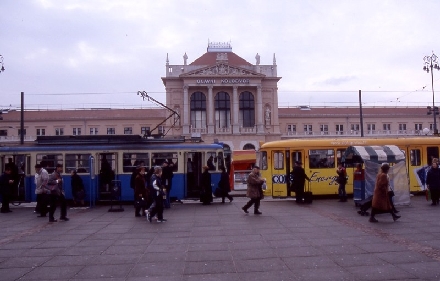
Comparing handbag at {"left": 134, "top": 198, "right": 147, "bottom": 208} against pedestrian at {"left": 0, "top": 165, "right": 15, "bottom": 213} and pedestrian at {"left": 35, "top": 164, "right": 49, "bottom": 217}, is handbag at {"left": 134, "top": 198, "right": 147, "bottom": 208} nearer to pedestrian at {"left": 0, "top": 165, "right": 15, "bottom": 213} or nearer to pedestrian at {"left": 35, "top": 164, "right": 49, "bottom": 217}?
pedestrian at {"left": 35, "top": 164, "right": 49, "bottom": 217}

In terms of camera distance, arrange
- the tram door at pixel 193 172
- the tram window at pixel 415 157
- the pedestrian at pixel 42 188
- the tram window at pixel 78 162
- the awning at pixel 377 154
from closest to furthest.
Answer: the pedestrian at pixel 42 188 < the awning at pixel 377 154 < the tram window at pixel 78 162 < the tram door at pixel 193 172 < the tram window at pixel 415 157

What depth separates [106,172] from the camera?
930 inches

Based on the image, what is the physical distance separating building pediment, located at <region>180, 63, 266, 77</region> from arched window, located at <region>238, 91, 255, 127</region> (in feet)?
10.4

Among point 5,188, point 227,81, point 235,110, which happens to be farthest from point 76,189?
point 227,81

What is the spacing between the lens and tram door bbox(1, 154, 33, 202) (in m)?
23.3

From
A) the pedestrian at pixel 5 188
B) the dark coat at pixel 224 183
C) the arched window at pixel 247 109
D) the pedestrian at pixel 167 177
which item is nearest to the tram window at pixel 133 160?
the pedestrian at pixel 167 177

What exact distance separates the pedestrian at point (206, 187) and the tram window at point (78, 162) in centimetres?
568

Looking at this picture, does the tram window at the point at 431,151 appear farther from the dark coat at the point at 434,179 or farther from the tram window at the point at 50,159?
the tram window at the point at 50,159

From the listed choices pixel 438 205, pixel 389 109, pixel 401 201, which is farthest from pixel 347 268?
pixel 389 109

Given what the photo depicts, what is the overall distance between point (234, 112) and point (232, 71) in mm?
6217

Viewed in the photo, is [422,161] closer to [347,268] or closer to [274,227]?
[274,227]

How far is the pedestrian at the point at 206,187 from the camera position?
867 inches

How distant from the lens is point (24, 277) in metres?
8.72

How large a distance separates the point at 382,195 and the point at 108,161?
13661mm
